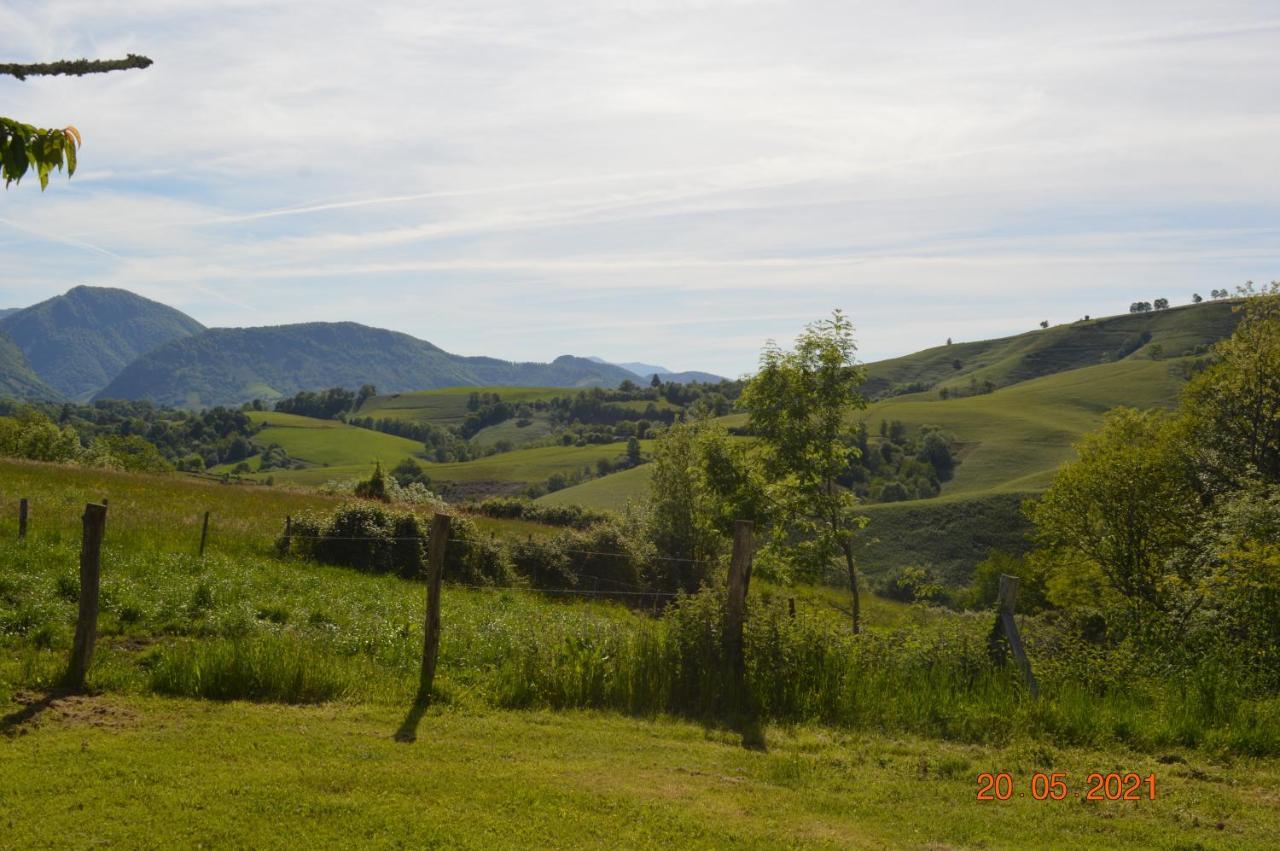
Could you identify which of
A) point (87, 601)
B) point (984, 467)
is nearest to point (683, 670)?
point (87, 601)

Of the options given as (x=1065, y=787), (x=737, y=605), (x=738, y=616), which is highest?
(x=737, y=605)

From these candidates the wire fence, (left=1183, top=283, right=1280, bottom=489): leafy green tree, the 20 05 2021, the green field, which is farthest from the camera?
the green field

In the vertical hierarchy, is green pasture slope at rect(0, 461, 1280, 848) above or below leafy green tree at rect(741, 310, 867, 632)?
below

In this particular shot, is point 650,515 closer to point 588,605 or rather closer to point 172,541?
point 588,605

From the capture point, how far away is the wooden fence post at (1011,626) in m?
11.5

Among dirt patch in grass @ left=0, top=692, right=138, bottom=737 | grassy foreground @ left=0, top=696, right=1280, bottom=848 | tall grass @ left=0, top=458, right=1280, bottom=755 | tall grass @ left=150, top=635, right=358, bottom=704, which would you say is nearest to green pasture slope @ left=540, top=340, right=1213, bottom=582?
tall grass @ left=0, top=458, right=1280, bottom=755

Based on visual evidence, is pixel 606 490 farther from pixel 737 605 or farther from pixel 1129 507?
pixel 737 605

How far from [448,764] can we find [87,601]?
5.12 m

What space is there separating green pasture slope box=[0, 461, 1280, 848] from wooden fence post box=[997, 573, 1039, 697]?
2.80ft

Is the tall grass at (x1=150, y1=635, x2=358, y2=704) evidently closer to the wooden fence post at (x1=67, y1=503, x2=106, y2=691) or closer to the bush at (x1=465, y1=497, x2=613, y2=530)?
the wooden fence post at (x1=67, y1=503, x2=106, y2=691)

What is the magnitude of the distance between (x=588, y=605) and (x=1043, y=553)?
82.8 feet

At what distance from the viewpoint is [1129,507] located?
110 ft

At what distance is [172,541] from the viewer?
21.8 m

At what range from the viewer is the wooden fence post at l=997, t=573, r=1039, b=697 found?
1148cm
